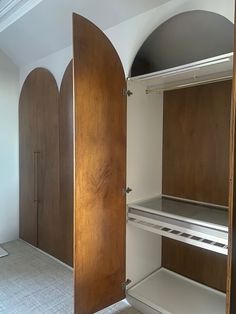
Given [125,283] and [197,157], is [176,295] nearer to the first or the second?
[125,283]

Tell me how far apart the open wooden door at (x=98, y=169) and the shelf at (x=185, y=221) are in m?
0.18

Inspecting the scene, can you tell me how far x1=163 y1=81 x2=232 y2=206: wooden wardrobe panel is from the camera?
2.19 m

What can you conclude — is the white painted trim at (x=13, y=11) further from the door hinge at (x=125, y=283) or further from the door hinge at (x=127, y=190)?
the door hinge at (x=125, y=283)

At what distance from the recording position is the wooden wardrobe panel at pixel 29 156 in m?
3.34

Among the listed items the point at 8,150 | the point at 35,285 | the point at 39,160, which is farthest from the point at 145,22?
the point at 35,285

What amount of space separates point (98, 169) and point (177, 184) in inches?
38.1

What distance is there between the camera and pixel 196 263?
7.91ft

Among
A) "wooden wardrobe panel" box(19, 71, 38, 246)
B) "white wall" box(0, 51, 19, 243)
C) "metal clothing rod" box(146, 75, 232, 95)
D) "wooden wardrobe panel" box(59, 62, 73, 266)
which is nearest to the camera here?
"metal clothing rod" box(146, 75, 232, 95)

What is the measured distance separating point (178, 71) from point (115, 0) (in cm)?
82

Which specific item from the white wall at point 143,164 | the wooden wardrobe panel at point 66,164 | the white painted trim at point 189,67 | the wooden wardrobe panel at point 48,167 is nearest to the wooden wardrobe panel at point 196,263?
the white wall at point 143,164

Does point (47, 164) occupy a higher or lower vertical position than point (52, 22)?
lower

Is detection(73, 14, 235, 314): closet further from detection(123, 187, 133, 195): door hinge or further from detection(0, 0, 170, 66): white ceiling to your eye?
detection(0, 0, 170, 66): white ceiling

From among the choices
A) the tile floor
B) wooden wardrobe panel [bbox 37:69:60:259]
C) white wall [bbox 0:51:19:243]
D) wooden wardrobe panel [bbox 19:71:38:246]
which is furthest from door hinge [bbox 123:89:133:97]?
white wall [bbox 0:51:19:243]

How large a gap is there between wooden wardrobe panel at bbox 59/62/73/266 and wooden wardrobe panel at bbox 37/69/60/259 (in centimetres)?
8
